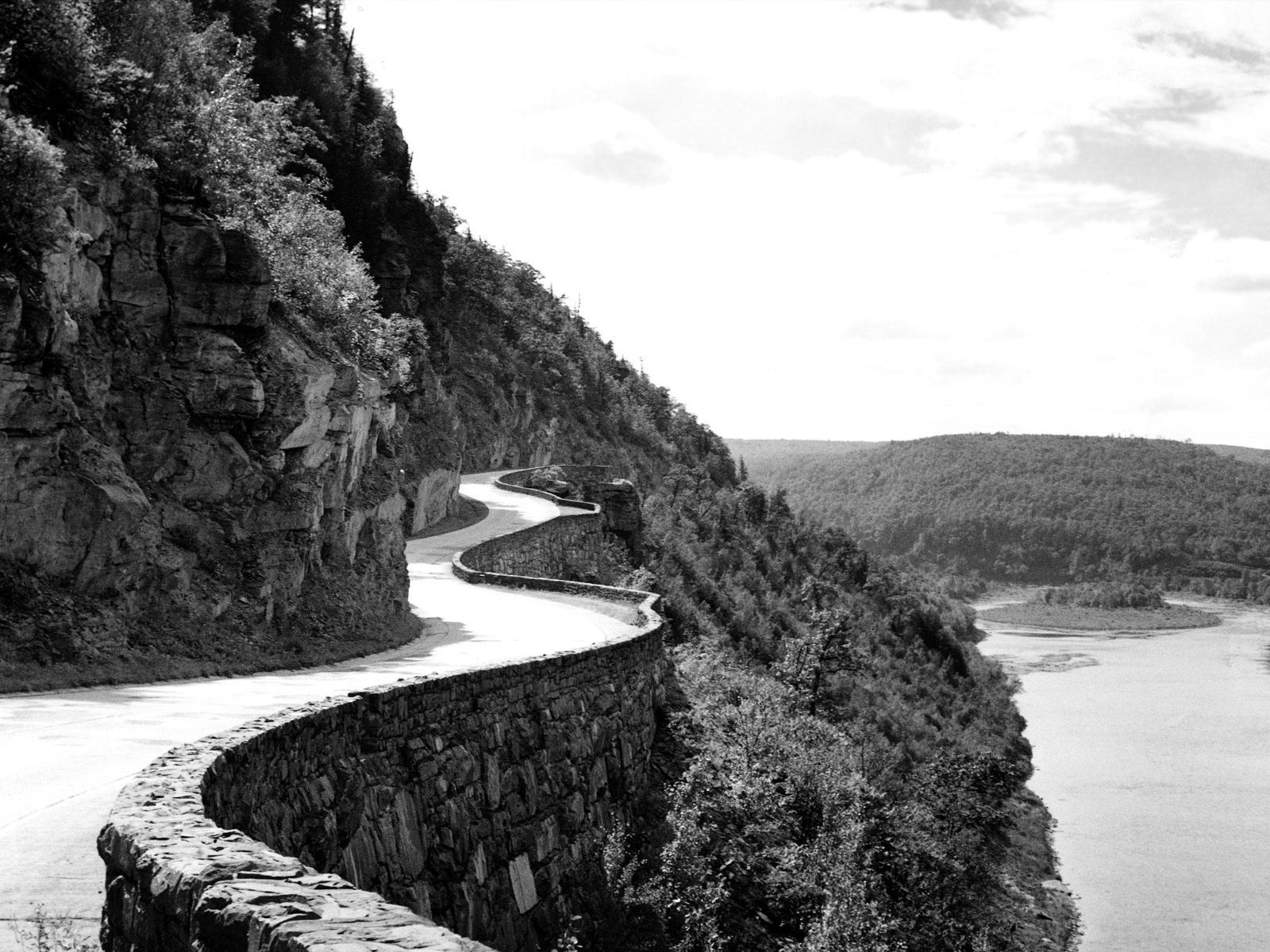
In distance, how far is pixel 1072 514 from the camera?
16938cm

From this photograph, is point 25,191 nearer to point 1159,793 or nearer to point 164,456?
point 164,456

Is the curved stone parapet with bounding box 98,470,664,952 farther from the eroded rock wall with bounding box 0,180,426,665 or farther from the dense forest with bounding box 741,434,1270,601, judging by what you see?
the dense forest with bounding box 741,434,1270,601

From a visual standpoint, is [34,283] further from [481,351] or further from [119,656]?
[481,351]

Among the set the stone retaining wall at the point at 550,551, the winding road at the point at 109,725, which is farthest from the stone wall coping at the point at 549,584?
the winding road at the point at 109,725

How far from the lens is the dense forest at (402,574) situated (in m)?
14.0

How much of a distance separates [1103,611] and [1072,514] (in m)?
42.7

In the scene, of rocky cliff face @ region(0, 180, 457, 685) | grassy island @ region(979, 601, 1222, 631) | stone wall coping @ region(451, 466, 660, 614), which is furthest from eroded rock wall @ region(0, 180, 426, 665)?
grassy island @ region(979, 601, 1222, 631)

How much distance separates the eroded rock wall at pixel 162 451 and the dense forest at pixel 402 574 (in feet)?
0.33

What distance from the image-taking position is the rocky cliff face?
552 inches

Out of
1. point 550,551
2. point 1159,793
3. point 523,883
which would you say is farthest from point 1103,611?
point 523,883

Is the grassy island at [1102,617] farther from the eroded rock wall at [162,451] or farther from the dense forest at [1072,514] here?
the eroded rock wall at [162,451]

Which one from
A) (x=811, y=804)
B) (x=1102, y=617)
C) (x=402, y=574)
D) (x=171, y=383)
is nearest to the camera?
(x=811, y=804)

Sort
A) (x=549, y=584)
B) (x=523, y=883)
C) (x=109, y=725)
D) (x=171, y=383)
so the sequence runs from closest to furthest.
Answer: (x=109, y=725) → (x=523, y=883) → (x=171, y=383) → (x=549, y=584)

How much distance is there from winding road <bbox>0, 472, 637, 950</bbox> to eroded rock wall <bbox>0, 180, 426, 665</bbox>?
1.34 m
